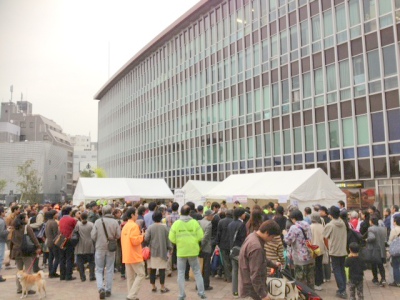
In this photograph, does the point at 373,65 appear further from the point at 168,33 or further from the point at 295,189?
the point at 168,33

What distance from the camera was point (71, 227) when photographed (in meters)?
10.9

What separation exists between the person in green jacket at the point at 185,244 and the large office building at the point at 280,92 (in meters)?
18.2

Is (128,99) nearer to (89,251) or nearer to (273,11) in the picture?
(273,11)

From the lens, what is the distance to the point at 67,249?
10984 millimetres

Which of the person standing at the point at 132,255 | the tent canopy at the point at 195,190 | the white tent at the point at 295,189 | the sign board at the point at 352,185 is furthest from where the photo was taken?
the sign board at the point at 352,185

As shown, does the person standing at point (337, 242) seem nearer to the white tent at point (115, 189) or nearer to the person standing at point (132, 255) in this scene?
the person standing at point (132, 255)

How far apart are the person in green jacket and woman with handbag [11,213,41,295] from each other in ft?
11.9

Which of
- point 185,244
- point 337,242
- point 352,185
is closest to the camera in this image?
point 185,244

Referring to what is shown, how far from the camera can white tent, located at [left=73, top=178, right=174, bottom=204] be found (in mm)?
24828

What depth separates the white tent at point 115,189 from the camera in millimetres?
24828

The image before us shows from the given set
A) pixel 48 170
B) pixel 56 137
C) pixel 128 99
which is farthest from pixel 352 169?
pixel 56 137

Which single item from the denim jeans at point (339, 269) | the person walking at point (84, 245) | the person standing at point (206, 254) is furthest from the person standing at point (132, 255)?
the denim jeans at point (339, 269)

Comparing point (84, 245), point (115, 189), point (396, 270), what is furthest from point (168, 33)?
point (396, 270)

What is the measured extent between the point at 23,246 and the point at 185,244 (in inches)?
163
